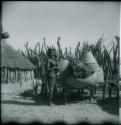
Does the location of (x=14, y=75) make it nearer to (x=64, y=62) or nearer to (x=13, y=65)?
(x=13, y=65)

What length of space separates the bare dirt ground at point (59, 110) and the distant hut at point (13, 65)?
627cm

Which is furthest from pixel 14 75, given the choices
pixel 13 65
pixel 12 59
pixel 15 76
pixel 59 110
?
pixel 59 110

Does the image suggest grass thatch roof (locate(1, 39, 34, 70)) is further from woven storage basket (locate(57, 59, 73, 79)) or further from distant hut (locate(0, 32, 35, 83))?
woven storage basket (locate(57, 59, 73, 79))

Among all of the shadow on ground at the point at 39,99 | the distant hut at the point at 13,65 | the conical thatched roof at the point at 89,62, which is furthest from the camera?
the distant hut at the point at 13,65

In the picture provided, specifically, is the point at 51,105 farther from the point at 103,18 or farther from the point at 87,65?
the point at 103,18

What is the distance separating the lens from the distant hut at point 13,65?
16542mm

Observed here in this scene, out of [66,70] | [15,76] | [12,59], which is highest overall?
[12,59]

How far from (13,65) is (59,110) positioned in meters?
9.28

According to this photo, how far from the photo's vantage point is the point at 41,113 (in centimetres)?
794

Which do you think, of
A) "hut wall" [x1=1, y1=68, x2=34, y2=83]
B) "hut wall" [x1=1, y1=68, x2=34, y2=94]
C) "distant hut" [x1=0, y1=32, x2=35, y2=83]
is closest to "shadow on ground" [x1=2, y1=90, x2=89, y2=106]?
"hut wall" [x1=1, y1=68, x2=34, y2=94]

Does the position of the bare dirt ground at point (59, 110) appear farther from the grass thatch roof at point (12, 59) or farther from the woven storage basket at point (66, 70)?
the grass thatch roof at point (12, 59)

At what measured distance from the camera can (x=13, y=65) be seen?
17.1 meters

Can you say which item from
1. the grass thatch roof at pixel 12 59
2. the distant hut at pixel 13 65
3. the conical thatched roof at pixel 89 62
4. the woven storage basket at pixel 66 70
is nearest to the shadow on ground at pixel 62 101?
the woven storage basket at pixel 66 70

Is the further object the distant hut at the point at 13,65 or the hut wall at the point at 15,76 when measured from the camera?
the distant hut at the point at 13,65
